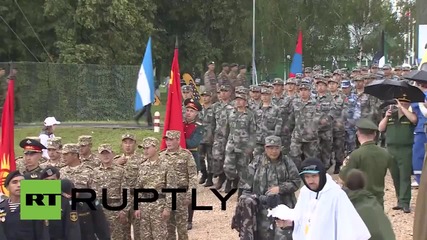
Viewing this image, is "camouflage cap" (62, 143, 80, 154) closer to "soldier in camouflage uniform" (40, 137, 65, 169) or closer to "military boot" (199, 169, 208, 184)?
"soldier in camouflage uniform" (40, 137, 65, 169)

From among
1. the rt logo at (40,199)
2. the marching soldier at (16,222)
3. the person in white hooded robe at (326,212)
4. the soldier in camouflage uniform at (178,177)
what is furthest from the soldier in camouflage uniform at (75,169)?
the person in white hooded robe at (326,212)

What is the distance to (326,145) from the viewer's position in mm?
14633

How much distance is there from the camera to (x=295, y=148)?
553 inches

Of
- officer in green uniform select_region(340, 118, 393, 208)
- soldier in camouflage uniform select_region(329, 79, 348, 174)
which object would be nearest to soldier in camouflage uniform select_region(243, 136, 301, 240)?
officer in green uniform select_region(340, 118, 393, 208)

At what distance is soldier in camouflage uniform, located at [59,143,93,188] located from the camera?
8688 millimetres

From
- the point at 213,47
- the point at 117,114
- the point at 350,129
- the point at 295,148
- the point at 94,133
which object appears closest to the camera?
the point at 295,148

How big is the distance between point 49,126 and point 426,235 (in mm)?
8459

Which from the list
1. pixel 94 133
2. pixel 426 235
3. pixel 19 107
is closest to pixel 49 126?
pixel 426 235

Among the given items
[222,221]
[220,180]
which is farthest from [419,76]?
[220,180]

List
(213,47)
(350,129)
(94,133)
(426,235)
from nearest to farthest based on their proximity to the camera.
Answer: (426,235)
(350,129)
(94,133)
(213,47)

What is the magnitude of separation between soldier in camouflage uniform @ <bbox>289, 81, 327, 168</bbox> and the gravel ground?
152cm

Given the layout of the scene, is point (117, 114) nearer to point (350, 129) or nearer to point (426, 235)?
point (350, 129)

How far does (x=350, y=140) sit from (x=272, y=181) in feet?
23.6

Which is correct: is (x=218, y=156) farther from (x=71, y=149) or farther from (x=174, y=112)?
(x=71, y=149)
